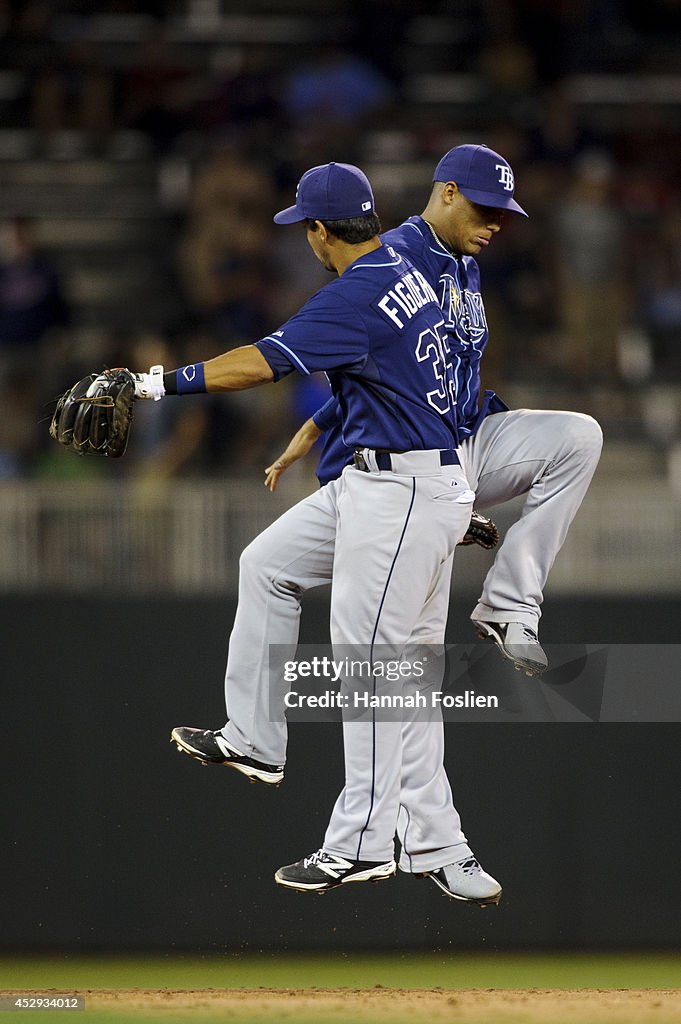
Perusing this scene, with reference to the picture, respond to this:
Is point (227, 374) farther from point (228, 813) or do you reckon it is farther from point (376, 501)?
point (228, 813)

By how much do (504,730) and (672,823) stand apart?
813 mm

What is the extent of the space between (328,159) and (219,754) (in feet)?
17.6

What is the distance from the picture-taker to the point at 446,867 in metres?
4.96

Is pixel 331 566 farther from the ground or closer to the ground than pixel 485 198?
closer to the ground

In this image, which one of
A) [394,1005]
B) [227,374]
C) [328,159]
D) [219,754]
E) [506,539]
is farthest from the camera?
[328,159]

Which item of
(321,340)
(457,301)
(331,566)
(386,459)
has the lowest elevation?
(331,566)

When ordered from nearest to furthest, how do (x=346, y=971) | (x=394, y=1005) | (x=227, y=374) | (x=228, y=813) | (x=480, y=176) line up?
(x=227, y=374) < (x=480, y=176) < (x=394, y=1005) < (x=346, y=971) < (x=228, y=813)

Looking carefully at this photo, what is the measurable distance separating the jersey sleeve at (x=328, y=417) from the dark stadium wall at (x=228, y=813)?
164 centimetres

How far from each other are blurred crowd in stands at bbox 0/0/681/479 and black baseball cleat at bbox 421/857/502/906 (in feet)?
9.78

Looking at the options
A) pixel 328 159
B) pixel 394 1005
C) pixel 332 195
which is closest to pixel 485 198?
pixel 332 195

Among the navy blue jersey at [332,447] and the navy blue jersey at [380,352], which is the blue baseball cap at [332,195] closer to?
the navy blue jersey at [380,352]

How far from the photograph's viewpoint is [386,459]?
4.77 metres

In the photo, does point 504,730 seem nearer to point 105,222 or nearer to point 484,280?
point 484,280

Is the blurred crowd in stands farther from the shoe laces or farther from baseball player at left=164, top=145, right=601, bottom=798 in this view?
the shoe laces
